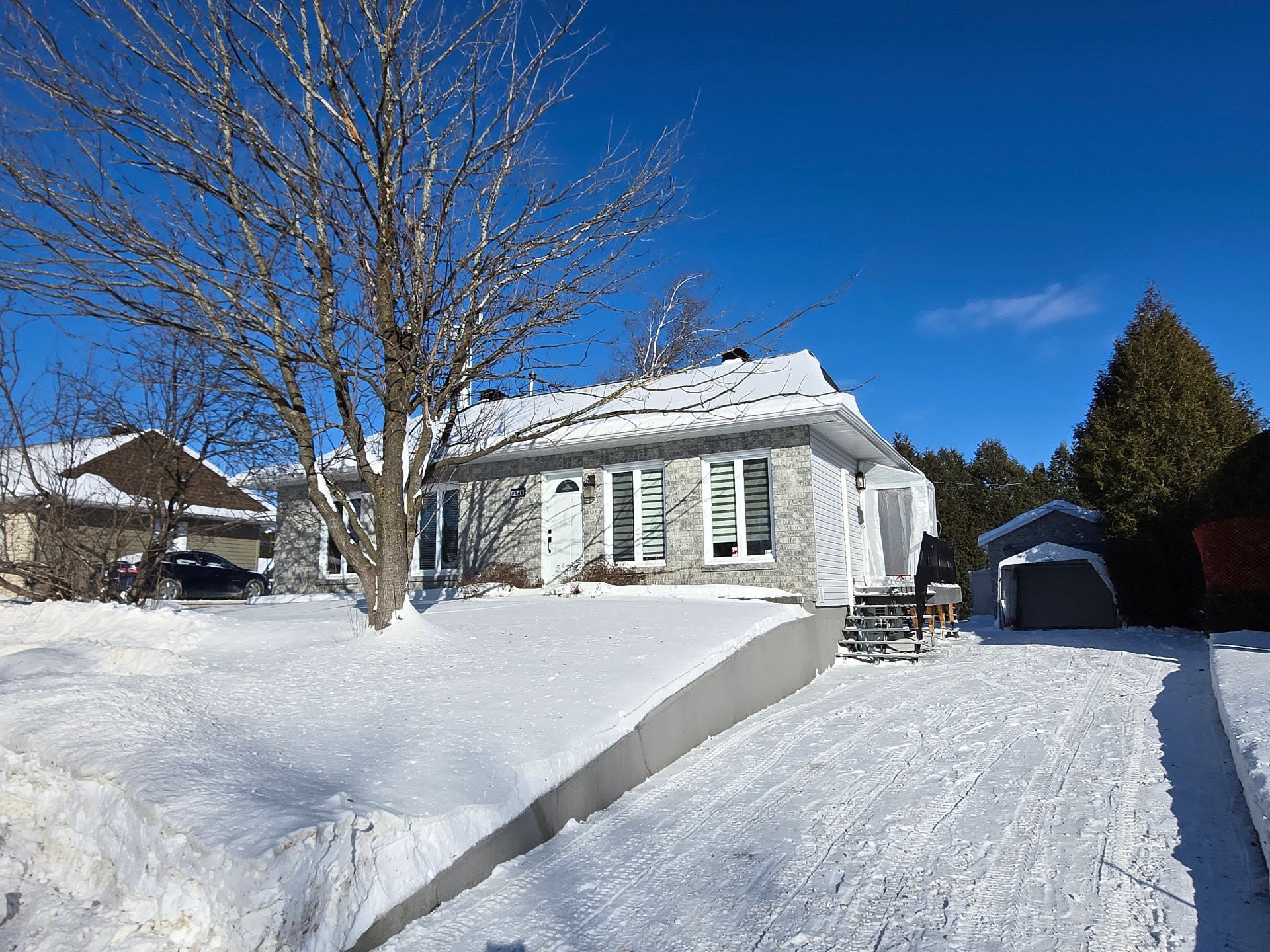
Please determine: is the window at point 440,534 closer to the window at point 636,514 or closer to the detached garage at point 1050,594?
the window at point 636,514

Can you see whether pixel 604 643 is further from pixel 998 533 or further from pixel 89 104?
pixel 998 533

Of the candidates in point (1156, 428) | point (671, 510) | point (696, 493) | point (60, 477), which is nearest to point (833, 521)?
point (696, 493)

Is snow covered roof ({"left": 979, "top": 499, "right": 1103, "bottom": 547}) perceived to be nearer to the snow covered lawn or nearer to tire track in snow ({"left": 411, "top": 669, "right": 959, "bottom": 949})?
tire track in snow ({"left": 411, "top": 669, "right": 959, "bottom": 949})

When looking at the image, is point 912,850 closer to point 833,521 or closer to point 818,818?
point 818,818

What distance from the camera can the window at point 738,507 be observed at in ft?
38.4

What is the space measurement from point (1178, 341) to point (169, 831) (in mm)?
20416

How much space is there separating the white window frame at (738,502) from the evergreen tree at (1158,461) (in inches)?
340

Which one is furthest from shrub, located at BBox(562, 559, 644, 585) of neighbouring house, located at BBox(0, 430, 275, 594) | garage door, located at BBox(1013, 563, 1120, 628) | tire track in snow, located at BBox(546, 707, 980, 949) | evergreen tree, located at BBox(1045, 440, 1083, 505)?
evergreen tree, located at BBox(1045, 440, 1083, 505)

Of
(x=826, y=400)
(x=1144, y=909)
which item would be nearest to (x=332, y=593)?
(x=826, y=400)

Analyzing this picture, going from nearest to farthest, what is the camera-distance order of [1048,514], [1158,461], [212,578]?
[1158,461] < [212,578] < [1048,514]

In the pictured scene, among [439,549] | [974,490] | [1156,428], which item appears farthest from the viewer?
[974,490]

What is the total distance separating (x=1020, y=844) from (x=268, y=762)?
12.0ft

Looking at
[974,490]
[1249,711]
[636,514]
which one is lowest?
[1249,711]

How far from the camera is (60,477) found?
8352mm
